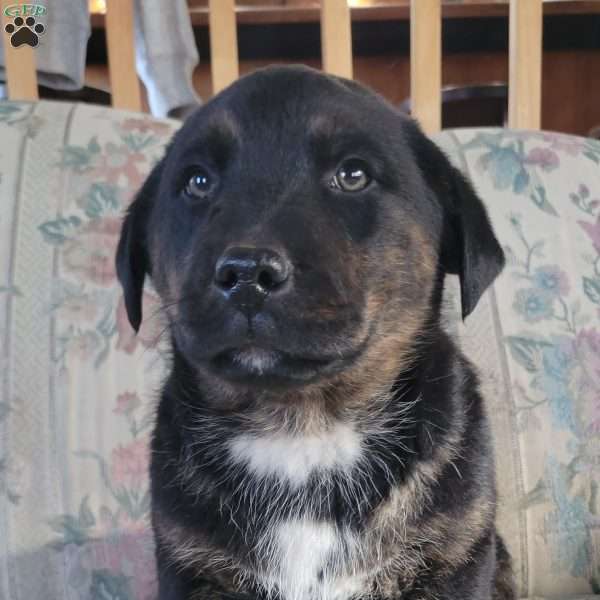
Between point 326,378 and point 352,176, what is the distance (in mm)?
318

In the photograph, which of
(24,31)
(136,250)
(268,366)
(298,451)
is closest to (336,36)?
(24,31)

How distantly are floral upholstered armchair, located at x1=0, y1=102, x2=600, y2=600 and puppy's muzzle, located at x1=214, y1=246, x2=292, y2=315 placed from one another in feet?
2.53

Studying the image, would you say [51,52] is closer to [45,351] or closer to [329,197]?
[45,351]

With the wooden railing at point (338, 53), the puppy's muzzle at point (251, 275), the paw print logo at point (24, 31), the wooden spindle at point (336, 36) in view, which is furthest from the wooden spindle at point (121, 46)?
the puppy's muzzle at point (251, 275)

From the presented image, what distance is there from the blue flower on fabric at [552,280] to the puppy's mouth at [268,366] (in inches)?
39.3

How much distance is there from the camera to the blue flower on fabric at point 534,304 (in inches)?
77.4

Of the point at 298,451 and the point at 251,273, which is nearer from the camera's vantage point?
the point at 251,273

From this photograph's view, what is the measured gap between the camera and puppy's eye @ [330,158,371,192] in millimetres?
1239

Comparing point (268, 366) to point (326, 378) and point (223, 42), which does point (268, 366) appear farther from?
point (223, 42)

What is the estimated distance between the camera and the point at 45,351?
1.85 metres

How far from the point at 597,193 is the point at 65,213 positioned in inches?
52.4

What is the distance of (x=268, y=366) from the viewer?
1090mm

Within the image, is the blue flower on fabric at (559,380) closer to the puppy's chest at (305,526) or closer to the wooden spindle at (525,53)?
the puppy's chest at (305,526)

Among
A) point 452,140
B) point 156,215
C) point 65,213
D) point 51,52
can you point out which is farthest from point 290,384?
point 51,52
